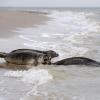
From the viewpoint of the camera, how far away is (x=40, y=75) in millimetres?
7863

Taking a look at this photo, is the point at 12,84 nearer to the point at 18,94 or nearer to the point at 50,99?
the point at 18,94

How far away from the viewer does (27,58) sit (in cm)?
923

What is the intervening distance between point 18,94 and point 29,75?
1458mm

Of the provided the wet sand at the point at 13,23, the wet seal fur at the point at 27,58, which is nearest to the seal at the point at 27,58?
the wet seal fur at the point at 27,58

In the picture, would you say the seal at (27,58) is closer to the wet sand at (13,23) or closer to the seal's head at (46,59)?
the seal's head at (46,59)

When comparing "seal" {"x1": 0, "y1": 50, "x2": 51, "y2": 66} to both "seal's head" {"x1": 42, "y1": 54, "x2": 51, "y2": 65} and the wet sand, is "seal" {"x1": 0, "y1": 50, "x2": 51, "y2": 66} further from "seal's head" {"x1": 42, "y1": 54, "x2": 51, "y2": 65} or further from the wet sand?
the wet sand

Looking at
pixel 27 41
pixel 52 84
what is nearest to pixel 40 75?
pixel 52 84

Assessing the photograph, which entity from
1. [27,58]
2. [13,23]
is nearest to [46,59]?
[27,58]

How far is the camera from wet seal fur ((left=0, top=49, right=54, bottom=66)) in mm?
9195

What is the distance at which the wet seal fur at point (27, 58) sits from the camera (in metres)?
9.20

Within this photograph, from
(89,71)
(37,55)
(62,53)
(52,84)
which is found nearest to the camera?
(52,84)

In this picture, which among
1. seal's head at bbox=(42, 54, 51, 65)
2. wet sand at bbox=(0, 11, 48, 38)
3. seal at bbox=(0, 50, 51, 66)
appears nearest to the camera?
seal at bbox=(0, 50, 51, 66)

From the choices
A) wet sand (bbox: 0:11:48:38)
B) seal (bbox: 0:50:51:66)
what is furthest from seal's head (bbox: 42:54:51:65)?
wet sand (bbox: 0:11:48:38)

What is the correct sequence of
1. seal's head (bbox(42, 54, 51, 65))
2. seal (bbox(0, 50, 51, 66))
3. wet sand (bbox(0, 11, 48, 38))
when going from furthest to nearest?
wet sand (bbox(0, 11, 48, 38)) < seal's head (bbox(42, 54, 51, 65)) < seal (bbox(0, 50, 51, 66))
